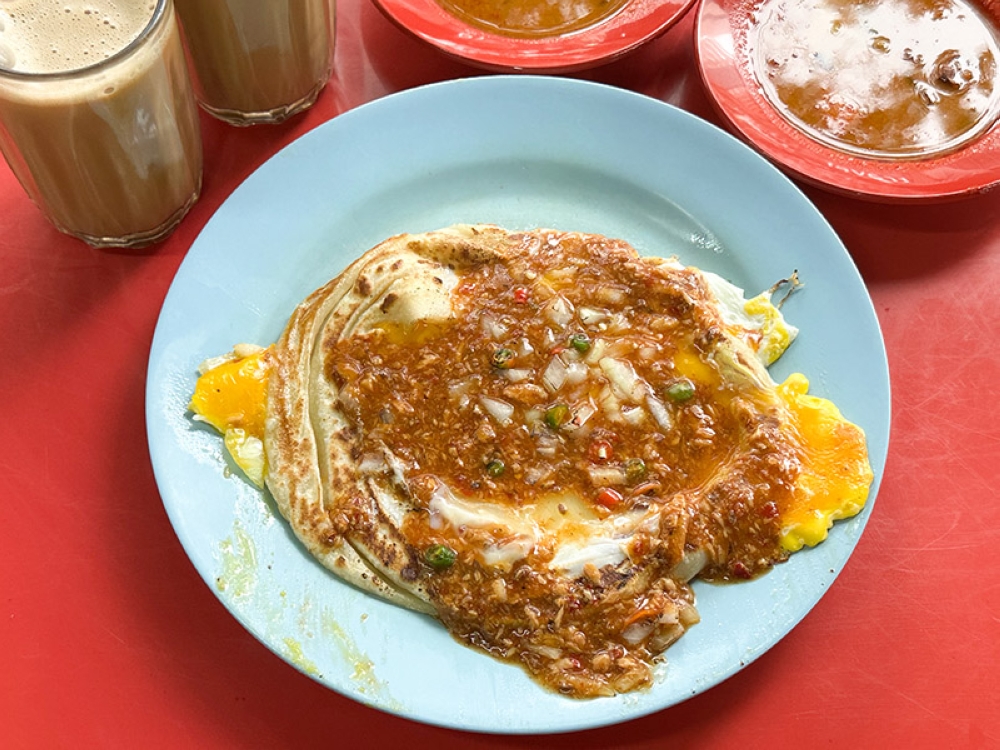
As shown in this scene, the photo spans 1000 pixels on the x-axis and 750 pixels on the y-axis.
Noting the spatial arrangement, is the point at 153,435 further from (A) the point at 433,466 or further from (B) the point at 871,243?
(B) the point at 871,243

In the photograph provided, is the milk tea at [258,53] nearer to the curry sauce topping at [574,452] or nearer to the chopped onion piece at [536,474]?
the curry sauce topping at [574,452]

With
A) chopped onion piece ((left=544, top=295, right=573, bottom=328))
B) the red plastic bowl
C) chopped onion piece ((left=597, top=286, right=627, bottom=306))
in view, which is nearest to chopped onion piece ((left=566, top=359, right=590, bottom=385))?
chopped onion piece ((left=544, top=295, right=573, bottom=328))

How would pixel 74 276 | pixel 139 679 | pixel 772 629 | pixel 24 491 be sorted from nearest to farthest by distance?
pixel 772 629, pixel 139 679, pixel 24 491, pixel 74 276

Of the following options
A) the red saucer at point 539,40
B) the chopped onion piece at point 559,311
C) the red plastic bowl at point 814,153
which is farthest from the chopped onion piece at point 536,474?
the red saucer at point 539,40

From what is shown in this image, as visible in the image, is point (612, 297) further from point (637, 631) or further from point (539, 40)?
point (539, 40)

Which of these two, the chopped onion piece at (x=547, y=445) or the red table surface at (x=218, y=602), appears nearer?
the red table surface at (x=218, y=602)

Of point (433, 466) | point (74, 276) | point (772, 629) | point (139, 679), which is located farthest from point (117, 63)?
point (772, 629)

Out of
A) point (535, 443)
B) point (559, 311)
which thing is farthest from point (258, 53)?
point (535, 443)
